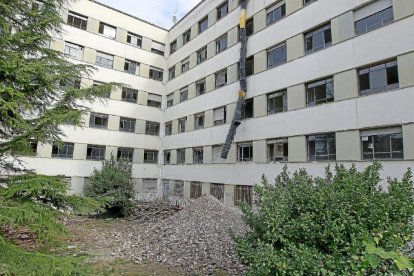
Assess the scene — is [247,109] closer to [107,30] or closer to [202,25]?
[202,25]

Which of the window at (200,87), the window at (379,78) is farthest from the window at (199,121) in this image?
the window at (379,78)

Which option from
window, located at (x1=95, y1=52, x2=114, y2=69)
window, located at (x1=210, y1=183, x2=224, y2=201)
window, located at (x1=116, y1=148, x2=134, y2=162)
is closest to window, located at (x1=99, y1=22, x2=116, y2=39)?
window, located at (x1=95, y1=52, x2=114, y2=69)

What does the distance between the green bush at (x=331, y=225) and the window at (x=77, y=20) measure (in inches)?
1008

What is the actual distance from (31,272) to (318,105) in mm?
14457

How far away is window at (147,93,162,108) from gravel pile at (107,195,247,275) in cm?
1636

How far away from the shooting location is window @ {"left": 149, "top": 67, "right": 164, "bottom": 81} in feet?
99.0

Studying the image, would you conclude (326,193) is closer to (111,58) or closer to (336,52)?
(336,52)

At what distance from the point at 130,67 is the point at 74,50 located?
16.9 feet

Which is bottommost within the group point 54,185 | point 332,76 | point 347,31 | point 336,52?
point 54,185

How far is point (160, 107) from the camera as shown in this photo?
Answer: 30.5 m

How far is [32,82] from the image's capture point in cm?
709

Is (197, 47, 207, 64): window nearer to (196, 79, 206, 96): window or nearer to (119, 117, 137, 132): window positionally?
(196, 79, 206, 96): window

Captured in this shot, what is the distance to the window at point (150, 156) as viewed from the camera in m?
28.8

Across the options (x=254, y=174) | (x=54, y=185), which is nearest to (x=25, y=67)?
(x=54, y=185)
